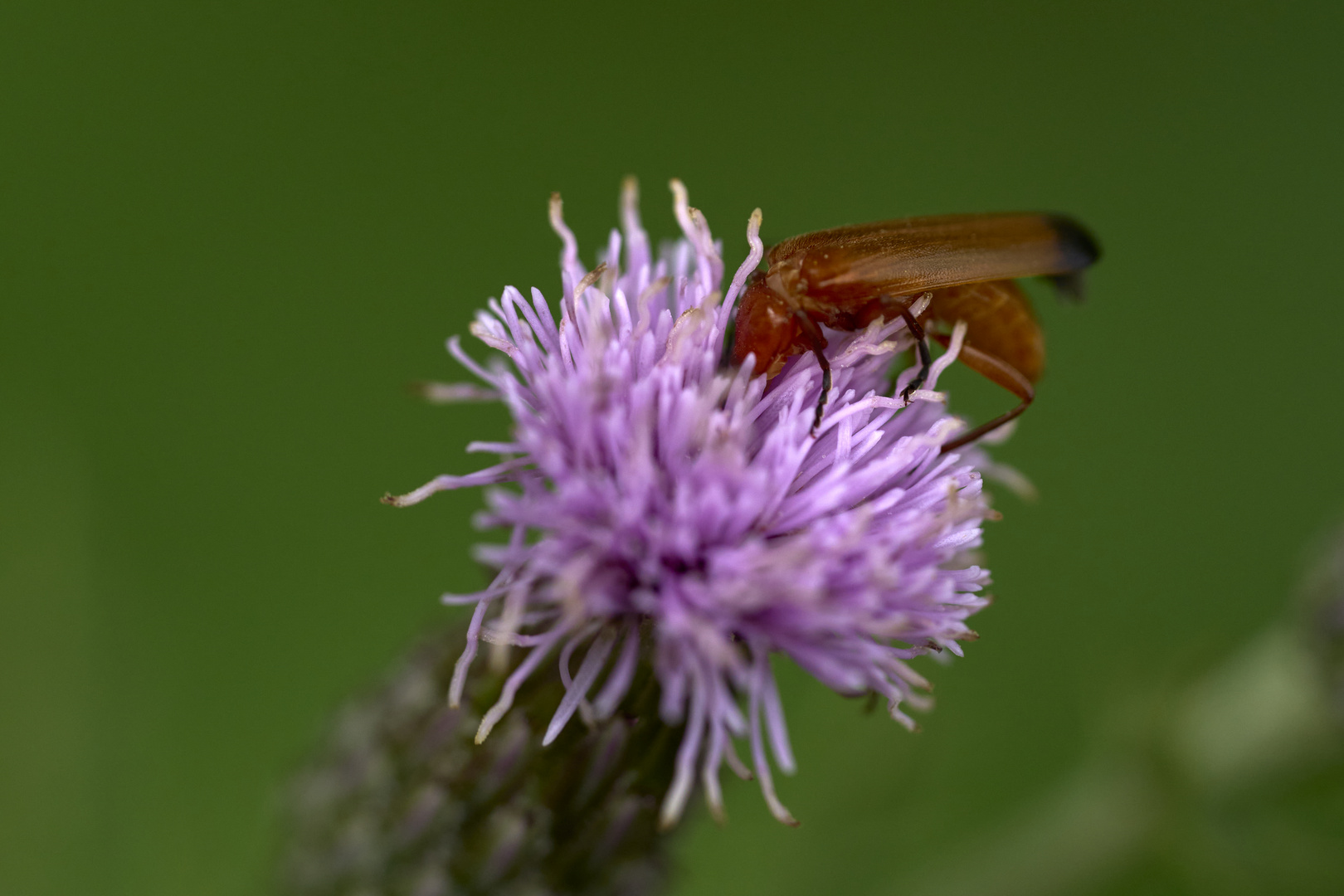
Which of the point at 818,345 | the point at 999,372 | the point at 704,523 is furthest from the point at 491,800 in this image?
the point at 999,372

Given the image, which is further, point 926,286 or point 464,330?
point 464,330

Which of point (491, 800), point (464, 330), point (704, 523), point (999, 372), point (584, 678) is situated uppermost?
point (464, 330)

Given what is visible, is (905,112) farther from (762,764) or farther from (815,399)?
(762,764)

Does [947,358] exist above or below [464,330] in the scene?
below

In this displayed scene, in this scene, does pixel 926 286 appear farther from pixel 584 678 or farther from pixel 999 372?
pixel 584 678

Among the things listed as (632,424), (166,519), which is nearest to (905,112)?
(166,519)

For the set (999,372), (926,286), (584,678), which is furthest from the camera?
(999,372)

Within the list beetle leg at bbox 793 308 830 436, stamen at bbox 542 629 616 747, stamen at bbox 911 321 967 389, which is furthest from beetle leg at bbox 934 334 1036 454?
stamen at bbox 542 629 616 747
